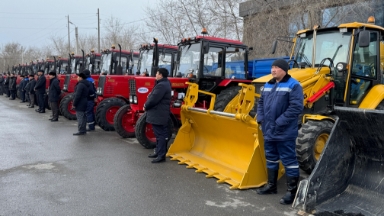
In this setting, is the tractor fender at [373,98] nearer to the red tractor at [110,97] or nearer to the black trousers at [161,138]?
the black trousers at [161,138]

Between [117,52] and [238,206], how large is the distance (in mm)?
9758

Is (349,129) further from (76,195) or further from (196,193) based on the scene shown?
(76,195)

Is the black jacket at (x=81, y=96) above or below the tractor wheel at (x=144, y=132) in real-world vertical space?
above

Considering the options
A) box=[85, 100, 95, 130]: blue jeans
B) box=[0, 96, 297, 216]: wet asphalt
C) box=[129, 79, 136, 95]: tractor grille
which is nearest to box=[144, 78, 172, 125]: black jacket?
box=[0, 96, 297, 216]: wet asphalt

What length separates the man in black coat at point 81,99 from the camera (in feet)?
31.1

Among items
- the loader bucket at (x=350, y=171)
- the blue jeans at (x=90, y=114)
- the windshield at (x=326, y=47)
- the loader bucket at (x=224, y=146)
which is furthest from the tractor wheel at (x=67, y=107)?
the loader bucket at (x=350, y=171)

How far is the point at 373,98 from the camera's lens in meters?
6.33

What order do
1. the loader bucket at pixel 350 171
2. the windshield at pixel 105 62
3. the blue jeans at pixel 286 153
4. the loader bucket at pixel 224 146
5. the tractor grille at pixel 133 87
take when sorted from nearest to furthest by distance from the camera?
the loader bucket at pixel 350 171
the blue jeans at pixel 286 153
the loader bucket at pixel 224 146
the tractor grille at pixel 133 87
the windshield at pixel 105 62

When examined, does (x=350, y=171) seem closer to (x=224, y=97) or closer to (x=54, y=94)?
(x=224, y=97)

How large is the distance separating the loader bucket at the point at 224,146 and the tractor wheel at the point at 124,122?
2.25 metres

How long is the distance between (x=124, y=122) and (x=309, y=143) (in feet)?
16.3

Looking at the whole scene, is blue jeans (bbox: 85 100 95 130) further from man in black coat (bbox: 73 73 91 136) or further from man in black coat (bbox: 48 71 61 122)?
man in black coat (bbox: 48 71 61 122)

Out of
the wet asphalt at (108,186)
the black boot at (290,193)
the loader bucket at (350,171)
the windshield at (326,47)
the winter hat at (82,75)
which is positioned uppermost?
the windshield at (326,47)

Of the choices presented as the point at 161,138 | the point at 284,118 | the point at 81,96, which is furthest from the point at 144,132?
the point at 284,118
